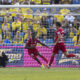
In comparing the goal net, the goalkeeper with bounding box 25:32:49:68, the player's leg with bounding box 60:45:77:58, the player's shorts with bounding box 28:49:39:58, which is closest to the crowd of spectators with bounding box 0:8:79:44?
the goal net

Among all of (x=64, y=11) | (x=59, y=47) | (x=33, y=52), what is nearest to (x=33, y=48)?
(x=33, y=52)

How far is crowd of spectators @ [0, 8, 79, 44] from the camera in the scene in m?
10.8

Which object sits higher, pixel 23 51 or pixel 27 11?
pixel 27 11

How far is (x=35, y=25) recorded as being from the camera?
11.0 meters

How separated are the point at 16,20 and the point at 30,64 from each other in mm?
1891

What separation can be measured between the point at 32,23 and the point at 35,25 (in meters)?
0.13

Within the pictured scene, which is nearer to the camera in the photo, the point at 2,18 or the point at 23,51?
the point at 2,18

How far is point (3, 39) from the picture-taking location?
10.7 metres

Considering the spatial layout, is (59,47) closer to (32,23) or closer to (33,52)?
(33,52)

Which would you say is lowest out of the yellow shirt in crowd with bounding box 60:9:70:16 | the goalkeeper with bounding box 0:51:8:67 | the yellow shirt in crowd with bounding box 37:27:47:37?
the goalkeeper with bounding box 0:51:8:67

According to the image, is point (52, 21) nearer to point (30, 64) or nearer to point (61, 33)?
point (61, 33)

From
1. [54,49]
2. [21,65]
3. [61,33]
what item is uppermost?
[61,33]


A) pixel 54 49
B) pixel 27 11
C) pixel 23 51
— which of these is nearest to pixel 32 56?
pixel 23 51

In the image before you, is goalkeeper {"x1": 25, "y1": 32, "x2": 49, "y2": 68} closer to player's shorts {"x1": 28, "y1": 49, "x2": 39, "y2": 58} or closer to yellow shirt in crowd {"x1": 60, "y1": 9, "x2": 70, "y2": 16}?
player's shorts {"x1": 28, "y1": 49, "x2": 39, "y2": 58}
